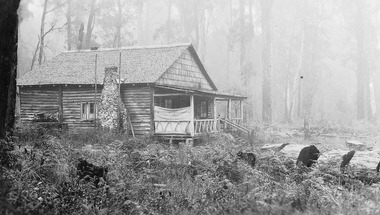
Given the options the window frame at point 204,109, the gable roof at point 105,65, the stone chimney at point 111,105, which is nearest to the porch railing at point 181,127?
the stone chimney at point 111,105

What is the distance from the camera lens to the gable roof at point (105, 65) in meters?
23.2

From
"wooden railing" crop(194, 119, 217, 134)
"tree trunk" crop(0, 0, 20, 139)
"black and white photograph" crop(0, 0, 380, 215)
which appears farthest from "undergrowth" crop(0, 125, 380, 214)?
"wooden railing" crop(194, 119, 217, 134)

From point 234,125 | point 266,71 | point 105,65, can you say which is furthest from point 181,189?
point 266,71

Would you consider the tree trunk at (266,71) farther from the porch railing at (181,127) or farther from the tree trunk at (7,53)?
the tree trunk at (7,53)

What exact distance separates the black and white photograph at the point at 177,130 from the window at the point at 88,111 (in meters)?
0.07

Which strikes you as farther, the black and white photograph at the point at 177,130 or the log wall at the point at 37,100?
the log wall at the point at 37,100

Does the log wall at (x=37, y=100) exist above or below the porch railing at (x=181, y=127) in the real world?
above

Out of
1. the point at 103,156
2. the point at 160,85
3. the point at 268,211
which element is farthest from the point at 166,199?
the point at 160,85

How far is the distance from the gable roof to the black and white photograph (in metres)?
0.14

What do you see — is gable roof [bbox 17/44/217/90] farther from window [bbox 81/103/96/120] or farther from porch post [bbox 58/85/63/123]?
window [bbox 81/103/96/120]

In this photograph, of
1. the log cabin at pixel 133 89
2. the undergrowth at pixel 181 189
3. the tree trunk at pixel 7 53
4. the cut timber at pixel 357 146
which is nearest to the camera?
the undergrowth at pixel 181 189

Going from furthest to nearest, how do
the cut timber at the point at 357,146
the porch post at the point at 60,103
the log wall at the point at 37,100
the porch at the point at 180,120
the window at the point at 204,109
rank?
the window at the point at 204,109
the log wall at the point at 37,100
the porch post at the point at 60,103
the porch at the point at 180,120
the cut timber at the point at 357,146

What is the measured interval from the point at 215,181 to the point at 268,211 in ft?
8.67

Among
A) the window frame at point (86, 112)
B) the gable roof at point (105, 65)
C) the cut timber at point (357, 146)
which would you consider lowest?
the cut timber at point (357, 146)
